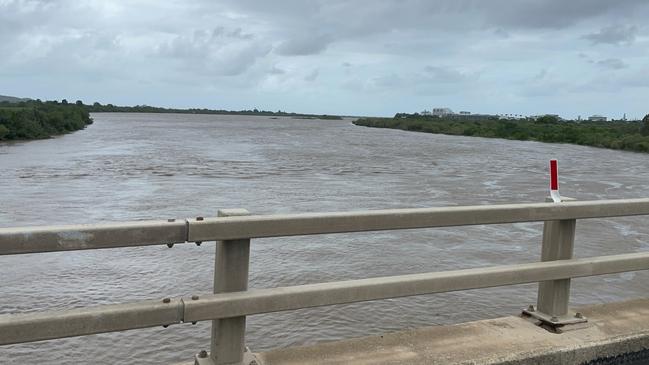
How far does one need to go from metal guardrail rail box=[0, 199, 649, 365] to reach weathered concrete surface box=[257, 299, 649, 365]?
204mm

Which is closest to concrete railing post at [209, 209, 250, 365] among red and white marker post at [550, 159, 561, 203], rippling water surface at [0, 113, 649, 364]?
red and white marker post at [550, 159, 561, 203]

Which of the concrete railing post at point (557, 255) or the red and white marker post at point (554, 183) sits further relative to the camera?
the red and white marker post at point (554, 183)

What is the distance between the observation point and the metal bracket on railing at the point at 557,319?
4082 mm

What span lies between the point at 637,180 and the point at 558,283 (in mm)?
27558

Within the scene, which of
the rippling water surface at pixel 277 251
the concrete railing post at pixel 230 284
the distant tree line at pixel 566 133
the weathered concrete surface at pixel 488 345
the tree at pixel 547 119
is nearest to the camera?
the concrete railing post at pixel 230 284

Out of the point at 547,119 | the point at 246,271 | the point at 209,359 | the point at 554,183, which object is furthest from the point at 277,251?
the point at 547,119

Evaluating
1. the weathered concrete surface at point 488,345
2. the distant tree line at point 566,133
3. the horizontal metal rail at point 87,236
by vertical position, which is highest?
the distant tree line at point 566,133

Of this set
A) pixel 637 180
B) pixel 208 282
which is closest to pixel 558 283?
pixel 208 282

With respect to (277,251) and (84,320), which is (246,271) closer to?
(84,320)

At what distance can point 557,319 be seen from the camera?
4.11 m

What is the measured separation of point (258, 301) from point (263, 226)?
14.3 inches

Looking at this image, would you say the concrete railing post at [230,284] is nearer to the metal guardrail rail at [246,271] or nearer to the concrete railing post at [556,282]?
the metal guardrail rail at [246,271]

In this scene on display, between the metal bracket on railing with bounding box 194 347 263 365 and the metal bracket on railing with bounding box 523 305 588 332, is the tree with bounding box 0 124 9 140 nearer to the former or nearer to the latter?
the metal bracket on railing with bounding box 194 347 263 365

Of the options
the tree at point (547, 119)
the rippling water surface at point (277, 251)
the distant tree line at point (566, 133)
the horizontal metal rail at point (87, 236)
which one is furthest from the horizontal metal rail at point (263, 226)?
the tree at point (547, 119)
